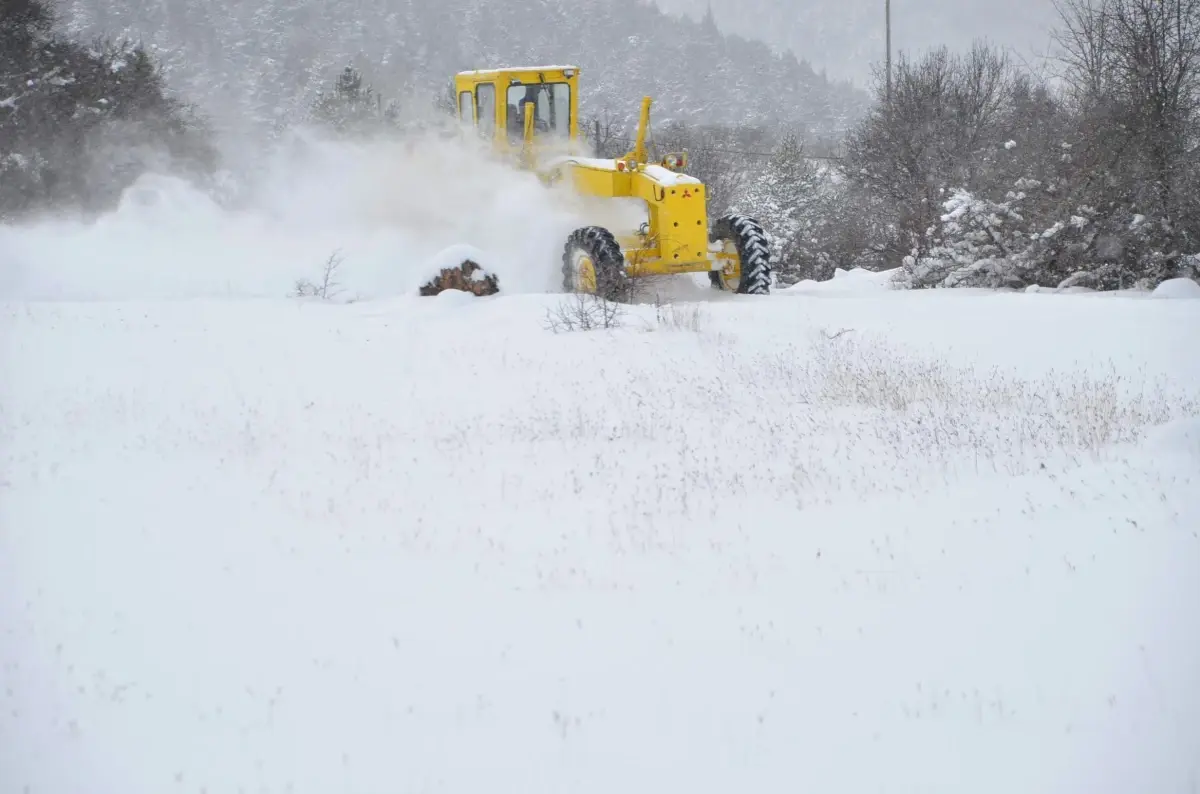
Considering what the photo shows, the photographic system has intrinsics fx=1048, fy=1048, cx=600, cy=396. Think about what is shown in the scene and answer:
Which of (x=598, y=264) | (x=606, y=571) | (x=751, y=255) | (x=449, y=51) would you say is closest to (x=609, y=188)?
(x=598, y=264)

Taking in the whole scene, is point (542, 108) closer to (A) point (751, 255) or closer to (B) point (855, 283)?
(A) point (751, 255)

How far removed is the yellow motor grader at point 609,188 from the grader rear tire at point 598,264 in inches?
0.5

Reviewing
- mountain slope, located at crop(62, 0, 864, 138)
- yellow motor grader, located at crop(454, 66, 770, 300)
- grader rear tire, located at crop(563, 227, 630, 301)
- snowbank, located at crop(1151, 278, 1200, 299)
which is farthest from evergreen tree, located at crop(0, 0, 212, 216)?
snowbank, located at crop(1151, 278, 1200, 299)

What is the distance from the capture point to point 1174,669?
13.0 ft

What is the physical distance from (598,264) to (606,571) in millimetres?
7981

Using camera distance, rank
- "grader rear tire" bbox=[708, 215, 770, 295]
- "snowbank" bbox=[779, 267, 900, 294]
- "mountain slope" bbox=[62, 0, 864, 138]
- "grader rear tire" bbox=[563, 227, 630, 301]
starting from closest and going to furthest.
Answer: "grader rear tire" bbox=[563, 227, 630, 301] → "grader rear tire" bbox=[708, 215, 770, 295] → "snowbank" bbox=[779, 267, 900, 294] → "mountain slope" bbox=[62, 0, 864, 138]

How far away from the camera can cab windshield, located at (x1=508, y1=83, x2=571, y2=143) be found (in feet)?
49.5

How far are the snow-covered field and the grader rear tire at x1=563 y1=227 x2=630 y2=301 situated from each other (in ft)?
7.15

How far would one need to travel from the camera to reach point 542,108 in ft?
50.2

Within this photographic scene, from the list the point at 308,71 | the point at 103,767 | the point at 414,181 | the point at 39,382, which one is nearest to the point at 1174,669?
the point at 103,767

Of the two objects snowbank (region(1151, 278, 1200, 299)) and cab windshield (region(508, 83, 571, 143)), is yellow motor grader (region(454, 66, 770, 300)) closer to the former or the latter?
cab windshield (region(508, 83, 571, 143))

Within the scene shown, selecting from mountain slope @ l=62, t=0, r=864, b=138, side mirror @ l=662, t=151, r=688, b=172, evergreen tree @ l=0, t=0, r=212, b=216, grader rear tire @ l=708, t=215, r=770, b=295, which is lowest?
grader rear tire @ l=708, t=215, r=770, b=295

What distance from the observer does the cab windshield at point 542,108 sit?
15.1 meters

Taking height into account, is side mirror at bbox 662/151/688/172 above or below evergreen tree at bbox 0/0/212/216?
below
